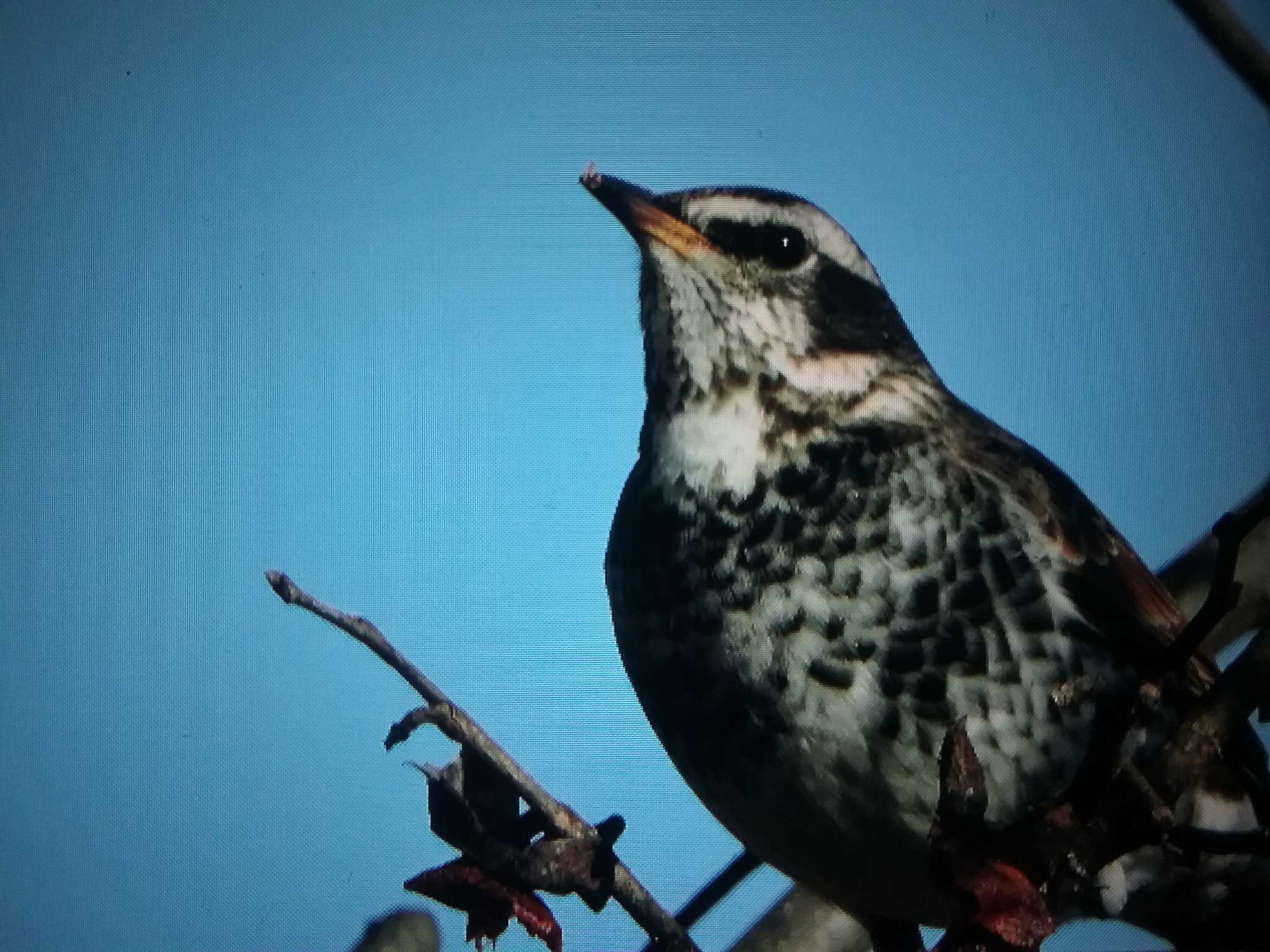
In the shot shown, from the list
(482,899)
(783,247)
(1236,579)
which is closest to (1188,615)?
(1236,579)

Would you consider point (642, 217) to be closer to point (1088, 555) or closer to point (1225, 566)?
point (1088, 555)

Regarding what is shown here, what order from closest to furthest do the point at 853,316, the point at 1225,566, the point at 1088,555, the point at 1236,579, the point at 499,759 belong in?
the point at 1225,566
the point at 499,759
the point at 1088,555
the point at 853,316
the point at 1236,579

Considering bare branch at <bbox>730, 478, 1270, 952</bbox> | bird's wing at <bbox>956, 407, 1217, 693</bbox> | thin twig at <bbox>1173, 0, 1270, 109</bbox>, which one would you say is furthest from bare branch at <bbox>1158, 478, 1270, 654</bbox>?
thin twig at <bbox>1173, 0, 1270, 109</bbox>

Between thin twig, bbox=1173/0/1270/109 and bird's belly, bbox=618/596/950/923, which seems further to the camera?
bird's belly, bbox=618/596/950/923

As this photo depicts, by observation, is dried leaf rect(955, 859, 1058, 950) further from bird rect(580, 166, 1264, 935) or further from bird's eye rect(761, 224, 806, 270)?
bird's eye rect(761, 224, 806, 270)

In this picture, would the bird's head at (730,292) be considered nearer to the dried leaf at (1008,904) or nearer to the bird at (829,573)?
the bird at (829,573)

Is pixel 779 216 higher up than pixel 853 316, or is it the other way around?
pixel 779 216

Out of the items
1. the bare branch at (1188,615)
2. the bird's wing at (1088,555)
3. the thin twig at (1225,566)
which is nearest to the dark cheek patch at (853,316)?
the bird's wing at (1088,555)
